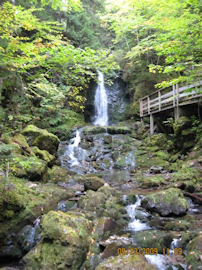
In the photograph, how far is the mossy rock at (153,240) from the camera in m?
3.66

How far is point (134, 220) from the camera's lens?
498 centimetres

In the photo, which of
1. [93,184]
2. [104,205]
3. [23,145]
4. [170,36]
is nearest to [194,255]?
[104,205]

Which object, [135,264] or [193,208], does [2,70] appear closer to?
[135,264]

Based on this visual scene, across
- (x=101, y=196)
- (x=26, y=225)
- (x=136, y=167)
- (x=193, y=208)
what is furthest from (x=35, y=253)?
(x=136, y=167)

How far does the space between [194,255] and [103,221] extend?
6.02 ft

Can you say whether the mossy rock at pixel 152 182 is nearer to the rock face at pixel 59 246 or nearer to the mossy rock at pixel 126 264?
the rock face at pixel 59 246

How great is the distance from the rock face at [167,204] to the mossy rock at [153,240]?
46.6 inches

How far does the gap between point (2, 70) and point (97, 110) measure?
53.8ft

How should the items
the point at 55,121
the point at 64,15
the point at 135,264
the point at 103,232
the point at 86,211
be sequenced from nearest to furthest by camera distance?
the point at 135,264, the point at 103,232, the point at 86,211, the point at 55,121, the point at 64,15

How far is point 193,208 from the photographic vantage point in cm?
552

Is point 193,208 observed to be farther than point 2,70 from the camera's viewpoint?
Yes

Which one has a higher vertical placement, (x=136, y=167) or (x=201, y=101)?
(x=201, y=101)

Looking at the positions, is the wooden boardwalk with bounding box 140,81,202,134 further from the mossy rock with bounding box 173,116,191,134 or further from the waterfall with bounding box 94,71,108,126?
the waterfall with bounding box 94,71,108,126
